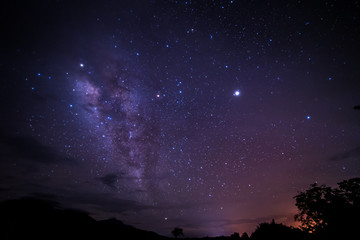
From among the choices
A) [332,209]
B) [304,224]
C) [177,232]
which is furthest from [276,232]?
[177,232]

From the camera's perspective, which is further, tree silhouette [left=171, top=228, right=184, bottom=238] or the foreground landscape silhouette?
tree silhouette [left=171, top=228, right=184, bottom=238]

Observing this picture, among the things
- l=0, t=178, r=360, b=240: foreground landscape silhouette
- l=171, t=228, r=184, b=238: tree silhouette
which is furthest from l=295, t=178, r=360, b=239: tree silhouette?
l=171, t=228, r=184, b=238: tree silhouette

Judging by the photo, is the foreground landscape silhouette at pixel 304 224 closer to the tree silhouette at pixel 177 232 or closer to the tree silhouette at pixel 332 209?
the tree silhouette at pixel 332 209

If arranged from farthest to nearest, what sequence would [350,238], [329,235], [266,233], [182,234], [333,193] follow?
[182,234], [333,193], [266,233], [329,235], [350,238]

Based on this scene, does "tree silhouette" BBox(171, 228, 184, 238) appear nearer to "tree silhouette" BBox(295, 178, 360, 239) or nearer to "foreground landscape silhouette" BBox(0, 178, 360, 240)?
"foreground landscape silhouette" BBox(0, 178, 360, 240)

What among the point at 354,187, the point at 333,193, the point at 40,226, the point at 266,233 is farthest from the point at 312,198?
the point at 40,226

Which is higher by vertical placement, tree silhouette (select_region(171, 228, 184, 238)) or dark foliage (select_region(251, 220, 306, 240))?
dark foliage (select_region(251, 220, 306, 240))

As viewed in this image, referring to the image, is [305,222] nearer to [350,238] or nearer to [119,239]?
[350,238]

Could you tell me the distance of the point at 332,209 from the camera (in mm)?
11875

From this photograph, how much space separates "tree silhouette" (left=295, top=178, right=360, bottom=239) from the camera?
30.3 feet

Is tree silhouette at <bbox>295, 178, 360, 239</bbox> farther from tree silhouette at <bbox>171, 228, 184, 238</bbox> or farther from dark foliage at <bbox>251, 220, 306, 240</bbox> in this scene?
tree silhouette at <bbox>171, 228, 184, 238</bbox>

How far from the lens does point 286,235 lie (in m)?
13.2

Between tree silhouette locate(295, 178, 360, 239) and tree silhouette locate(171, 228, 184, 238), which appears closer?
tree silhouette locate(295, 178, 360, 239)

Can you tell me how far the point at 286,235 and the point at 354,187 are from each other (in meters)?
6.16
